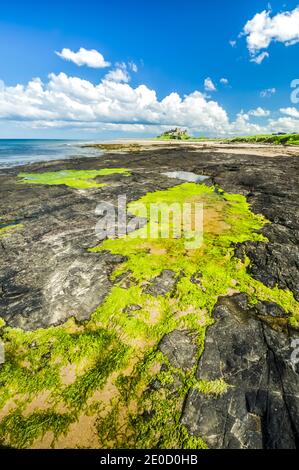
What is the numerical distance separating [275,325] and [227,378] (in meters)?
2.23

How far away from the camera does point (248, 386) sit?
5391 millimetres

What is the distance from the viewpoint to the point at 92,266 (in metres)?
9.85

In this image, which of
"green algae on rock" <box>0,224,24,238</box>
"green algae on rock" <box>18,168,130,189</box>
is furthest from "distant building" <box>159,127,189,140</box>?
"green algae on rock" <box>0,224,24,238</box>

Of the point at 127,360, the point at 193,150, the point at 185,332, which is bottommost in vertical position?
the point at 127,360

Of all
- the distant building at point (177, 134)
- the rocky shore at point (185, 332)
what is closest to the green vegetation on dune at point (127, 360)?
the rocky shore at point (185, 332)

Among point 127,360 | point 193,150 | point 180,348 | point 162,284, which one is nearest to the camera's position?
point 127,360

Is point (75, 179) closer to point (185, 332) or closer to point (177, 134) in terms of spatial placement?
point (185, 332)

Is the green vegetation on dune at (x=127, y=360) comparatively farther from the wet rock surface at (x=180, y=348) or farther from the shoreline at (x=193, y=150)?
the shoreline at (x=193, y=150)

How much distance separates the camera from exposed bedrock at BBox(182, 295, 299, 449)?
462cm

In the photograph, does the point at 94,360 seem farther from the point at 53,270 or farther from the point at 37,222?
the point at 37,222

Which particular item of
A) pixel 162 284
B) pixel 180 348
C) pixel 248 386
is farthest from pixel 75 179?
pixel 248 386

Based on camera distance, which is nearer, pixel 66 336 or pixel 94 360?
pixel 94 360

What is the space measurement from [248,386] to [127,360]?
2.70 m
